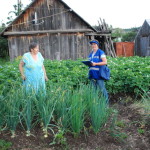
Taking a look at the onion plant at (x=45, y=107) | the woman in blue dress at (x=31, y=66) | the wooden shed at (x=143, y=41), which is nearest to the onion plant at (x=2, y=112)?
the onion plant at (x=45, y=107)

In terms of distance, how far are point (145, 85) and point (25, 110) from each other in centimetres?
315

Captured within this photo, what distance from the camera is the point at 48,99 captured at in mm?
2715

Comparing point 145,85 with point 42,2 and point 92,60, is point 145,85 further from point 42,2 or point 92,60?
point 42,2

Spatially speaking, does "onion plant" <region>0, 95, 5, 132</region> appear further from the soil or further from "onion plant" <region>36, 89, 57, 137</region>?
"onion plant" <region>36, 89, 57, 137</region>

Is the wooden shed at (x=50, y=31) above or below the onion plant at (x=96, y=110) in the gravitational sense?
above

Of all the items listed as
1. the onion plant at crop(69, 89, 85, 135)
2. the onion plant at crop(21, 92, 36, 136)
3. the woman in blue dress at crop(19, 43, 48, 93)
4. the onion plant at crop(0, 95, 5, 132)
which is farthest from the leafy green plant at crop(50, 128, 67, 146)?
the woman in blue dress at crop(19, 43, 48, 93)

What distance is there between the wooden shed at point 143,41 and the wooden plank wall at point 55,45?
793 centimetres

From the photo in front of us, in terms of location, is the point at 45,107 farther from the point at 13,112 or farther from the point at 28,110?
the point at 13,112

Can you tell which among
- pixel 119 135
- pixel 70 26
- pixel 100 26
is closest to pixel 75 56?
pixel 70 26

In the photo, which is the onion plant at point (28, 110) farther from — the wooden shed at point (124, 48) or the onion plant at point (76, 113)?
the wooden shed at point (124, 48)

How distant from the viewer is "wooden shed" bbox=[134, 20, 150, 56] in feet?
64.8

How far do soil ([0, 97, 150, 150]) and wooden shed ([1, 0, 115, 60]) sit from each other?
10.9 m

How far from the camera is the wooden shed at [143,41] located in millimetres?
19750

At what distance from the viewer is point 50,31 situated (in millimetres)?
13367
